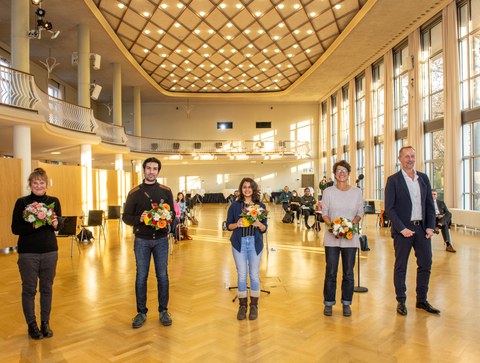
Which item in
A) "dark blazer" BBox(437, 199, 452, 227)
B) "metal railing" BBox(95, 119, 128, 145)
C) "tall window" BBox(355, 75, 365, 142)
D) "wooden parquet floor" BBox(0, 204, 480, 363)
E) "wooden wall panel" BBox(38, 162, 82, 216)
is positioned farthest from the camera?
"tall window" BBox(355, 75, 365, 142)

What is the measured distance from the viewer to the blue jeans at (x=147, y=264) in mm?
3486

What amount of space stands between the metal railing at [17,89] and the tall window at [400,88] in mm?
12677

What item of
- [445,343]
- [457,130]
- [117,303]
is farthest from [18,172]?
[457,130]

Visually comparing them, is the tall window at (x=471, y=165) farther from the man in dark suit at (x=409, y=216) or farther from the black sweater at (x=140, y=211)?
the black sweater at (x=140, y=211)

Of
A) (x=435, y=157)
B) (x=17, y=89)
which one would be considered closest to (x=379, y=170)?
(x=435, y=157)

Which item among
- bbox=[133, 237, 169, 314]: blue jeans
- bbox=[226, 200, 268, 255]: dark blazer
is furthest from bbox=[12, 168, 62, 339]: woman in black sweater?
bbox=[226, 200, 268, 255]: dark blazer

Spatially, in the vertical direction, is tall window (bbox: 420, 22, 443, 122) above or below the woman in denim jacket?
above

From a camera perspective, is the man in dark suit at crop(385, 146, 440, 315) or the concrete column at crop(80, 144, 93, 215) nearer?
the man in dark suit at crop(385, 146, 440, 315)

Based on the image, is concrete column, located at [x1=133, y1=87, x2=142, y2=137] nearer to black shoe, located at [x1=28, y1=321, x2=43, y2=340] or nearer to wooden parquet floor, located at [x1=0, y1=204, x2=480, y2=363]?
wooden parquet floor, located at [x1=0, y1=204, x2=480, y2=363]

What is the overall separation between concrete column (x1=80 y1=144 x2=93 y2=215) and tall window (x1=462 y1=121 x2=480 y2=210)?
1203 cm

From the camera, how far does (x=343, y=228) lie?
3580 millimetres

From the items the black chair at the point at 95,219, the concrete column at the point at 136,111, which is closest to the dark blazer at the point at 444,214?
the black chair at the point at 95,219

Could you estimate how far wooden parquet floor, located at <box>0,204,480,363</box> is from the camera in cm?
296

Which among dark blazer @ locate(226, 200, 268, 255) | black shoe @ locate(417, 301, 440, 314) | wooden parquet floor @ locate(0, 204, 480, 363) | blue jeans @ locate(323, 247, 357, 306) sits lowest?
wooden parquet floor @ locate(0, 204, 480, 363)
